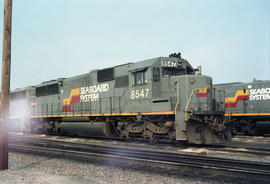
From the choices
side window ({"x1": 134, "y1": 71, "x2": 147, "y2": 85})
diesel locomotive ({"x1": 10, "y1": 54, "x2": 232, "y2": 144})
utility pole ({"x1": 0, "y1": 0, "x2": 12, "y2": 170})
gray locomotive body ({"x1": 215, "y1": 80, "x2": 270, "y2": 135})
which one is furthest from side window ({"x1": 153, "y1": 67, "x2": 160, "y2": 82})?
gray locomotive body ({"x1": 215, "y1": 80, "x2": 270, "y2": 135})

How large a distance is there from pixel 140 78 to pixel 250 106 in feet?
26.5

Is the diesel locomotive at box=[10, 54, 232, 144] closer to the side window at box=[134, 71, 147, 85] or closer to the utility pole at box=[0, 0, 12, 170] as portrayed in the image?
the side window at box=[134, 71, 147, 85]

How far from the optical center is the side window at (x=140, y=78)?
11.4 meters

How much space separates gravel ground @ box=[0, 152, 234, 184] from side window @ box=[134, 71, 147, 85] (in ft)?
16.8

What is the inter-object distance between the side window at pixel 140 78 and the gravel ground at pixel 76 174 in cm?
511

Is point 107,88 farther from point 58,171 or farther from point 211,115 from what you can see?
point 58,171

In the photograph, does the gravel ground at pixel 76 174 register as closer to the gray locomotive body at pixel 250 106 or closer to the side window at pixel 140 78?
the side window at pixel 140 78

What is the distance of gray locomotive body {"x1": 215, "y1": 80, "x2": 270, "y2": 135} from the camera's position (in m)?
14.9

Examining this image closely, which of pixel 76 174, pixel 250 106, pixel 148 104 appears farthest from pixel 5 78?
pixel 250 106

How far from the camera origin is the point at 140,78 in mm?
11609

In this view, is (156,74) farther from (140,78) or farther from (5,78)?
(5,78)

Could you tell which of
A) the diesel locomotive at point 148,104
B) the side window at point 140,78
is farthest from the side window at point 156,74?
the side window at point 140,78

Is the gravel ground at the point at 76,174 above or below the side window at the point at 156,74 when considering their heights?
below

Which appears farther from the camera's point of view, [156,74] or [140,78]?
[140,78]
